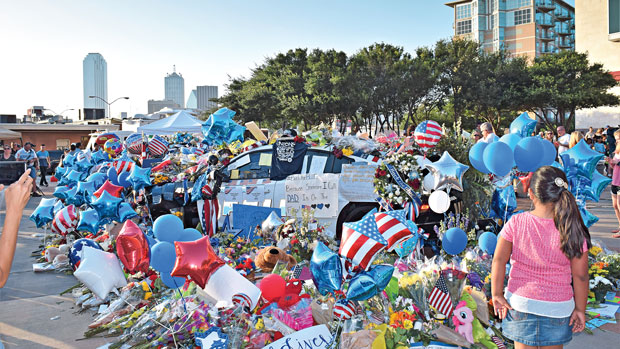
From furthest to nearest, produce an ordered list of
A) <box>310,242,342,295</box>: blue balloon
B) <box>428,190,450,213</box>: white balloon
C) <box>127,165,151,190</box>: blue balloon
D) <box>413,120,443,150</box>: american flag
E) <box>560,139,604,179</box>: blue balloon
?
<box>127,165,151,190</box>: blue balloon < <box>413,120,443,150</box>: american flag < <box>560,139,604,179</box>: blue balloon < <box>428,190,450,213</box>: white balloon < <box>310,242,342,295</box>: blue balloon

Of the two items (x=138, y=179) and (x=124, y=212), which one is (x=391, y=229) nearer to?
(x=124, y=212)

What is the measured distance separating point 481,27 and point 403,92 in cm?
7136

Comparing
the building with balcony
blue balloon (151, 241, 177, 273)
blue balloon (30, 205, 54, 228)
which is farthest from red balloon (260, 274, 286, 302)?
the building with balcony

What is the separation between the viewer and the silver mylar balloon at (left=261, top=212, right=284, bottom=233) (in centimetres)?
736

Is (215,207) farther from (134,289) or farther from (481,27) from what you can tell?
(481,27)

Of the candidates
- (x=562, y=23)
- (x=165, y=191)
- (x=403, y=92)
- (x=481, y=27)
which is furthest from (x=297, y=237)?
(x=562, y=23)

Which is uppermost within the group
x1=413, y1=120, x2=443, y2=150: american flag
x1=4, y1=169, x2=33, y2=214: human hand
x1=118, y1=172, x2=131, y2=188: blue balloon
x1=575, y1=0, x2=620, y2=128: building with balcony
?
x1=575, y1=0, x2=620, y2=128: building with balcony

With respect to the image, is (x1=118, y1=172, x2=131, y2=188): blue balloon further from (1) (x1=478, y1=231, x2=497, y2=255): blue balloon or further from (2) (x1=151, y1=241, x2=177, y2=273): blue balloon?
(1) (x1=478, y1=231, x2=497, y2=255): blue balloon

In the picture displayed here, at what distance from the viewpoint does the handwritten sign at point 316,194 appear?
7582mm

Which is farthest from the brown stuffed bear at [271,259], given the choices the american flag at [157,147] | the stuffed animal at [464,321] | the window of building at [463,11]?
the window of building at [463,11]

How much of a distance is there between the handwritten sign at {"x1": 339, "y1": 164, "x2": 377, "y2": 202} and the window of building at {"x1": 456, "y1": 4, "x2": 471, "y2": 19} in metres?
98.9

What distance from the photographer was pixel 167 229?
4965 millimetres

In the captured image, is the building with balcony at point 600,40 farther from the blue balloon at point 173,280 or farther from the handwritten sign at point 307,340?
the blue balloon at point 173,280

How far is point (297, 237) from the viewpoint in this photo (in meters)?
6.94
